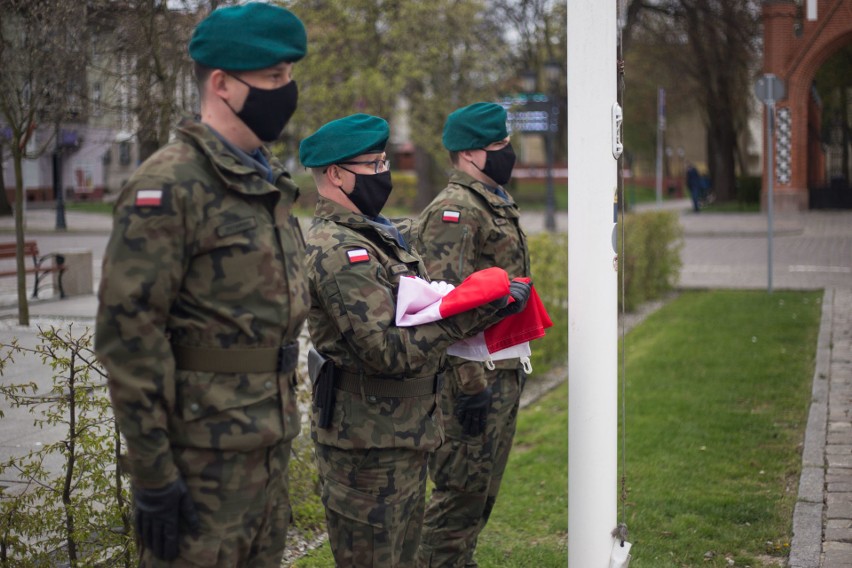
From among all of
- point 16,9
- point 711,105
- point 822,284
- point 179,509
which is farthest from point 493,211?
point 711,105

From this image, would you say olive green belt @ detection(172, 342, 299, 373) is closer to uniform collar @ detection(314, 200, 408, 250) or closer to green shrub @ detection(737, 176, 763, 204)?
uniform collar @ detection(314, 200, 408, 250)

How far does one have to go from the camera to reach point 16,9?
870 centimetres

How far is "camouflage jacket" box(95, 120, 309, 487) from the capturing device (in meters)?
2.50

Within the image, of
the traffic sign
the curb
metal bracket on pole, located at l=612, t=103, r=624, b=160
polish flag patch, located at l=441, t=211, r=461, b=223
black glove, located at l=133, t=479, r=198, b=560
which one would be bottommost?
the curb

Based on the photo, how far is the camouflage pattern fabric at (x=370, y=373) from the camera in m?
3.34

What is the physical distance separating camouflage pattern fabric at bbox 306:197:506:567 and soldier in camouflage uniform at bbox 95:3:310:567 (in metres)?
0.49

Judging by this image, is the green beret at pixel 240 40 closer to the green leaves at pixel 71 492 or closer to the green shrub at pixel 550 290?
the green leaves at pixel 71 492

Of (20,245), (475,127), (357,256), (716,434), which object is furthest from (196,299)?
(20,245)

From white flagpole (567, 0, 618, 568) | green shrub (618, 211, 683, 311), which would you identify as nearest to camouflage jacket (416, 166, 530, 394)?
white flagpole (567, 0, 618, 568)

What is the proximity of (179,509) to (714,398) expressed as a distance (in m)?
6.82

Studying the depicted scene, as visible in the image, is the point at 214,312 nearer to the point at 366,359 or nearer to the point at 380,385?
the point at 366,359

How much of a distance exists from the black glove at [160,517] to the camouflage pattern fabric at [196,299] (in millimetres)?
32

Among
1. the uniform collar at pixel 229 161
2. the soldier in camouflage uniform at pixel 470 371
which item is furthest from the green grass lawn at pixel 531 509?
the uniform collar at pixel 229 161

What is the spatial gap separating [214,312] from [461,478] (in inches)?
78.9
